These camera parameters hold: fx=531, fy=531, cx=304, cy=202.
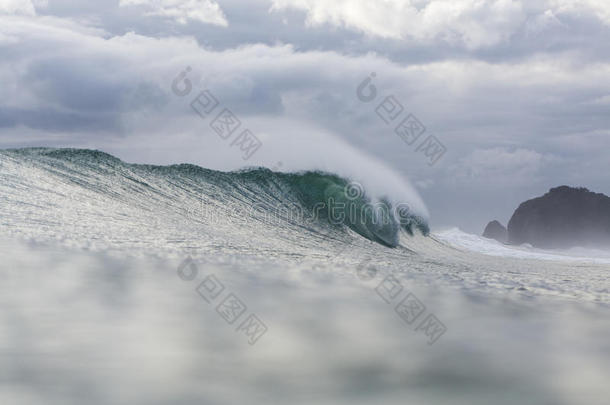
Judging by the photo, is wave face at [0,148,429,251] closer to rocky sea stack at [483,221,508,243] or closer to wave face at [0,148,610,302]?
wave face at [0,148,610,302]

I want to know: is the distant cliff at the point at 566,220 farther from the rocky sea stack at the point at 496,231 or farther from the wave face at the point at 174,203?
the wave face at the point at 174,203

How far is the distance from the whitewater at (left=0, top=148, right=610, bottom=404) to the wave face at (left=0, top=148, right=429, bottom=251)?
119mm

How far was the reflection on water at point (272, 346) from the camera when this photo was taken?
251cm

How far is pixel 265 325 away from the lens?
3627 millimetres

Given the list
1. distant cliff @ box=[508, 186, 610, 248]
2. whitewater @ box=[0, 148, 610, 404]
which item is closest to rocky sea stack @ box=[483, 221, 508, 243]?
distant cliff @ box=[508, 186, 610, 248]

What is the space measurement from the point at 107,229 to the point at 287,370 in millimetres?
5303

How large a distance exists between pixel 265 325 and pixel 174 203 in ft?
28.1

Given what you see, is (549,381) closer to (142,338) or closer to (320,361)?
(320,361)

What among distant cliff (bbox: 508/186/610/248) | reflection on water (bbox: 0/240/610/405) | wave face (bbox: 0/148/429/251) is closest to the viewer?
reflection on water (bbox: 0/240/610/405)

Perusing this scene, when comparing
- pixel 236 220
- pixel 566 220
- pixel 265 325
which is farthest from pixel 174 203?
pixel 566 220

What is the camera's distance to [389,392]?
8.43 feet

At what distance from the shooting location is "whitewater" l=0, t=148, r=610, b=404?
2.56m

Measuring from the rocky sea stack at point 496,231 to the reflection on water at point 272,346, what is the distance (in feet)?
223

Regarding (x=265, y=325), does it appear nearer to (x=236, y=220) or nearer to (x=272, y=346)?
(x=272, y=346)
